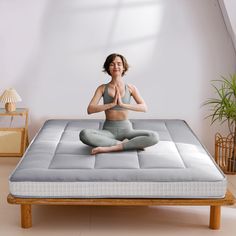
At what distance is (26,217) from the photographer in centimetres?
352

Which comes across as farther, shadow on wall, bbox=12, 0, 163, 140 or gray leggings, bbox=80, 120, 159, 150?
shadow on wall, bbox=12, 0, 163, 140

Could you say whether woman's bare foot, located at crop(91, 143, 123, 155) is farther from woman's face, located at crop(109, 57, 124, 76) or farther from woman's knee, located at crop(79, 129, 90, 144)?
woman's face, located at crop(109, 57, 124, 76)

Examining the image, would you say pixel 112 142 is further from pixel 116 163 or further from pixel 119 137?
pixel 116 163

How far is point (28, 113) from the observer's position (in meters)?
5.21

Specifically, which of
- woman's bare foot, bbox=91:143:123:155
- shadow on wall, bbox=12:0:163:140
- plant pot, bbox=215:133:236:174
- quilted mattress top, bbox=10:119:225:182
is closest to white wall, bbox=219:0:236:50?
shadow on wall, bbox=12:0:163:140

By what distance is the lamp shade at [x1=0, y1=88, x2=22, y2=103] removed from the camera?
4.88m

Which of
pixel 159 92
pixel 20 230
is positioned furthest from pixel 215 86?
pixel 20 230

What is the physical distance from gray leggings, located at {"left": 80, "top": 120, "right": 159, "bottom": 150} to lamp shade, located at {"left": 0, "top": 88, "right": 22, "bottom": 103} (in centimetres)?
117

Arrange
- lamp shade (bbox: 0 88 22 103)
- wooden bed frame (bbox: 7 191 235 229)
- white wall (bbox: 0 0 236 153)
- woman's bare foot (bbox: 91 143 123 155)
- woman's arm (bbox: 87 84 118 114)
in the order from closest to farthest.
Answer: wooden bed frame (bbox: 7 191 235 229)
woman's bare foot (bbox: 91 143 123 155)
woman's arm (bbox: 87 84 118 114)
lamp shade (bbox: 0 88 22 103)
white wall (bbox: 0 0 236 153)

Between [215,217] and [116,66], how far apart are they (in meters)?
1.32

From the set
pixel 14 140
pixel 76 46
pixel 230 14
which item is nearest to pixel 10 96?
pixel 14 140

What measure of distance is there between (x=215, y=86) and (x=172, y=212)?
1.74m

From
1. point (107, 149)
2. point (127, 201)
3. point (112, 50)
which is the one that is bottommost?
point (127, 201)

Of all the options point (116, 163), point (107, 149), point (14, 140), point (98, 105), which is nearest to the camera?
point (116, 163)
